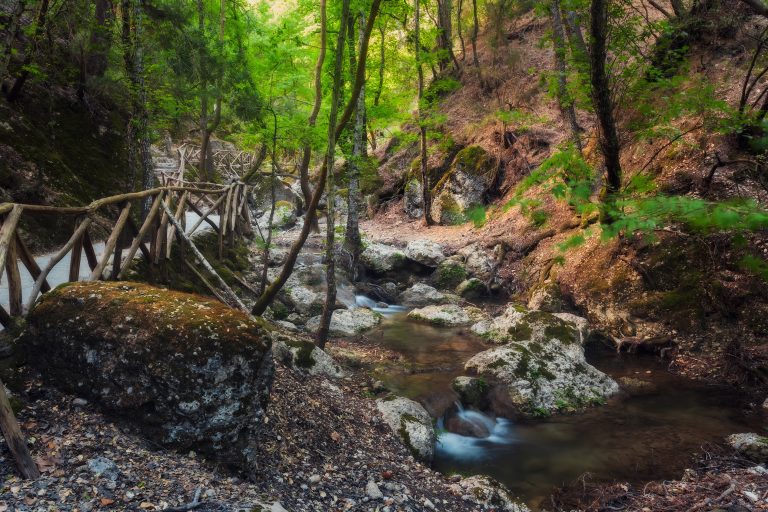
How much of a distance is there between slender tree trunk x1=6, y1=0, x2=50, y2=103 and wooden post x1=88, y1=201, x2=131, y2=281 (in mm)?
4276

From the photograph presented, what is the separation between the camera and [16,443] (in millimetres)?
2496

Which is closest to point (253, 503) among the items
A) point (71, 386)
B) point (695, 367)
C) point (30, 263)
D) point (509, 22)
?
point (71, 386)

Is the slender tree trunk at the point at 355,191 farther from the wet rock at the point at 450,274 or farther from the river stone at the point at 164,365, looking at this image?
the river stone at the point at 164,365

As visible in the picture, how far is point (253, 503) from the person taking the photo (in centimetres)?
271

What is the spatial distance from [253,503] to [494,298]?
9720 mm

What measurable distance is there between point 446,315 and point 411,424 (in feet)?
16.7

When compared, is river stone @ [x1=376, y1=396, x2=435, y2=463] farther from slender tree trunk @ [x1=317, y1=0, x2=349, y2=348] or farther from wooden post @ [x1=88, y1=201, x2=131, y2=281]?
wooden post @ [x1=88, y1=201, x2=131, y2=281]

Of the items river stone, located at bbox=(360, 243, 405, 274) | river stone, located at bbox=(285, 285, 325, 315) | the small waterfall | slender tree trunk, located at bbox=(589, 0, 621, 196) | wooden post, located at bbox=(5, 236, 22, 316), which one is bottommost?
the small waterfall

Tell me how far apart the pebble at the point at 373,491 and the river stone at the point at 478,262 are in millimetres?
8824

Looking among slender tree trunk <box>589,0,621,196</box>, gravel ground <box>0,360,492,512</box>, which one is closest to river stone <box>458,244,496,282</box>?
slender tree trunk <box>589,0,621,196</box>

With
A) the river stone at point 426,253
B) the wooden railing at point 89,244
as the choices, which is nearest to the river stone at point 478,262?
the river stone at point 426,253

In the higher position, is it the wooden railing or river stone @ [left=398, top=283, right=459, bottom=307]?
the wooden railing

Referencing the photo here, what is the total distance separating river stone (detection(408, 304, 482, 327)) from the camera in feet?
32.5

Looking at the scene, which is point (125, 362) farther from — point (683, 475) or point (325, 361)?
point (683, 475)
